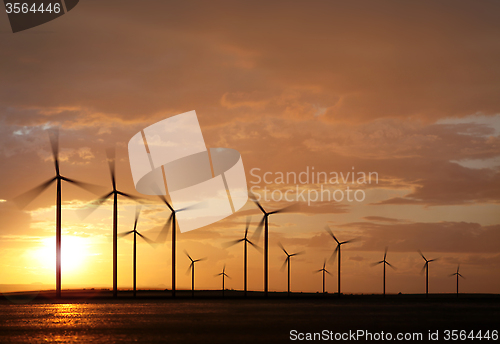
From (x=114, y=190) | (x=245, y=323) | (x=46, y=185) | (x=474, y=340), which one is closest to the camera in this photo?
(x=474, y=340)

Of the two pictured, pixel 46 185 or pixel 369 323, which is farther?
pixel 46 185

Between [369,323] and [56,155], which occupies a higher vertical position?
[56,155]

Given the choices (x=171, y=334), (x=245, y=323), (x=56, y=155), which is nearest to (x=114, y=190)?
(x=56, y=155)

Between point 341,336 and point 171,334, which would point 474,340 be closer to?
point 341,336

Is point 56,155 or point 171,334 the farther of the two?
point 56,155

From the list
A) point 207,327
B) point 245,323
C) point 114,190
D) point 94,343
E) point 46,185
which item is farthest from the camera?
point 114,190

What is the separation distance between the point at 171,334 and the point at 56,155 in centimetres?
6474

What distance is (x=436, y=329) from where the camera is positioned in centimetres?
6253

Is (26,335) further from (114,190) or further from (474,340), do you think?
(114,190)

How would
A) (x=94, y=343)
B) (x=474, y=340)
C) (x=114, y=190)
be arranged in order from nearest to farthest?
1. (x=94, y=343)
2. (x=474, y=340)
3. (x=114, y=190)

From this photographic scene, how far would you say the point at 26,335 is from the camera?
5438 centimetres

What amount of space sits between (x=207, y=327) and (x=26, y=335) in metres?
17.8

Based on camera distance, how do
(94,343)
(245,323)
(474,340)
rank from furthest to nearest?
1. (245,323)
2. (474,340)
3. (94,343)

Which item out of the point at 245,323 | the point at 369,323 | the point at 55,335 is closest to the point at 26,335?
the point at 55,335
